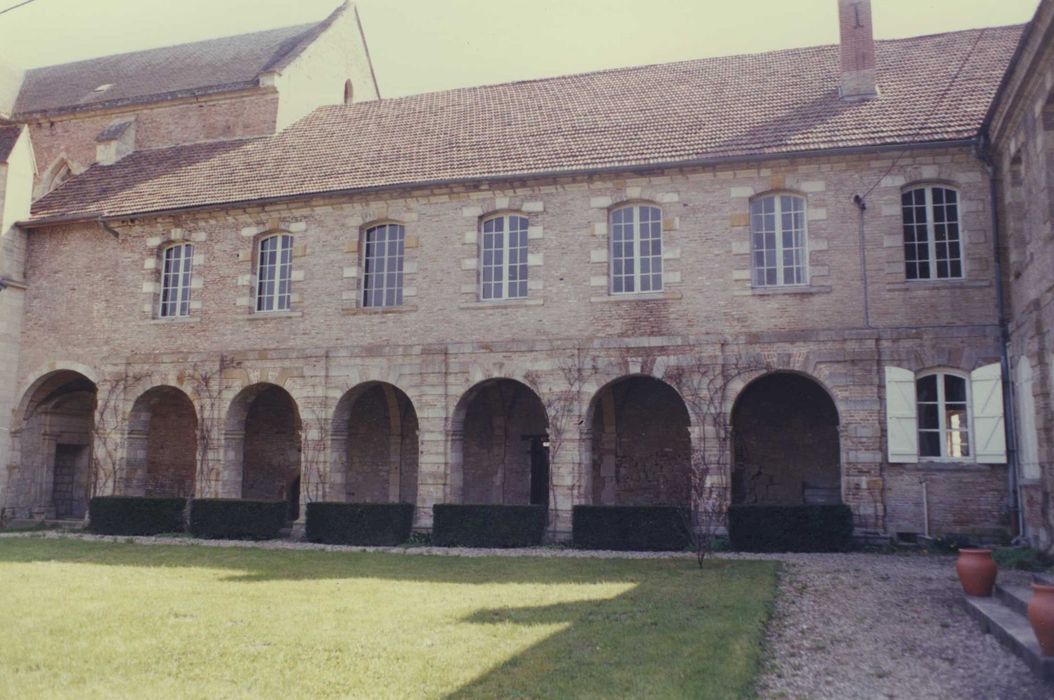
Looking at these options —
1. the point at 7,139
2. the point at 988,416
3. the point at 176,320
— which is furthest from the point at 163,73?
the point at 988,416

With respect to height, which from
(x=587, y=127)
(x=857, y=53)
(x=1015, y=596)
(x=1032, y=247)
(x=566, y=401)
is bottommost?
(x=1015, y=596)

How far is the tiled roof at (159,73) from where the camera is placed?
2483 centimetres

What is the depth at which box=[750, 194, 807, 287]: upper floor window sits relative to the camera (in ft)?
54.7

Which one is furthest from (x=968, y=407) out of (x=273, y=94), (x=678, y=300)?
(x=273, y=94)

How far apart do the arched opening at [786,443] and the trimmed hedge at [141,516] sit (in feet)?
37.2

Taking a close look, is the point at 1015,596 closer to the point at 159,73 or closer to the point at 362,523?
the point at 362,523

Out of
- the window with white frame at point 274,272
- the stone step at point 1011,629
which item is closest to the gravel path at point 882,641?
the stone step at point 1011,629

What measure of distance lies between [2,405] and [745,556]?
55.7 feet

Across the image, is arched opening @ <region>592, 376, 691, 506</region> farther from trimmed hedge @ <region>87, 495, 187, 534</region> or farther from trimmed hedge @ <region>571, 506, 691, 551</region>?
trimmed hedge @ <region>87, 495, 187, 534</region>

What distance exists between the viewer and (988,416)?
1494 centimetres

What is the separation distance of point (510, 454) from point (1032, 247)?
11.3 meters

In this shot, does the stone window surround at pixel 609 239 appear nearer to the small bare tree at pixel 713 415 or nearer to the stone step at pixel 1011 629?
the small bare tree at pixel 713 415

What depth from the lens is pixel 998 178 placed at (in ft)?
50.9

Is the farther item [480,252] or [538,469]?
[538,469]
